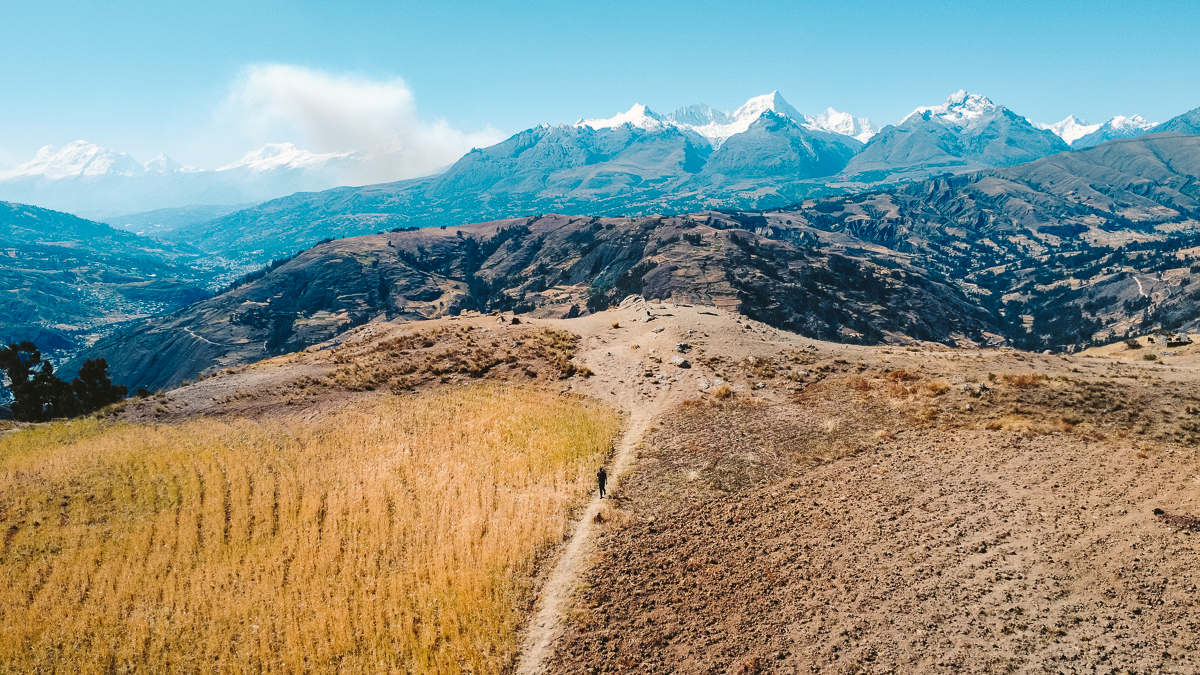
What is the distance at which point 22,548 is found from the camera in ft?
68.7

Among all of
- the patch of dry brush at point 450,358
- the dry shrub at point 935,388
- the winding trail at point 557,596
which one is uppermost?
the patch of dry brush at point 450,358

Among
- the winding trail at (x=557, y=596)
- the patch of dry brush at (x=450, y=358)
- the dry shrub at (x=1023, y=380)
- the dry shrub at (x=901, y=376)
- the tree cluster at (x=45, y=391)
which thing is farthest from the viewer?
the tree cluster at (x=45, y=391)

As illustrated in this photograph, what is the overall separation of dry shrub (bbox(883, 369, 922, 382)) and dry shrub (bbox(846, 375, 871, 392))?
1.37m

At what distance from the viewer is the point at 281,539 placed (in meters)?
22.0

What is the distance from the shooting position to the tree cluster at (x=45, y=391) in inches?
1791

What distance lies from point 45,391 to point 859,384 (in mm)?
68036

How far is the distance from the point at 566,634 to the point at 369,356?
3593cm

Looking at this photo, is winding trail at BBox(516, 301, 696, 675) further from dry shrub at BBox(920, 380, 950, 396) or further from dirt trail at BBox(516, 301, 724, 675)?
dry shrub at BBox(920, 380, 950, 396)

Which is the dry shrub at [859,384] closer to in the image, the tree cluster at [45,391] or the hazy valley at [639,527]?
the hazy valley at [639,527]

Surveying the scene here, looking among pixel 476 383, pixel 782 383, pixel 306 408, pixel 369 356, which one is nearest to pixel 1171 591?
pixel 782 383

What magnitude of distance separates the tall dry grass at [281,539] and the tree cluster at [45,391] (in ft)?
66.1

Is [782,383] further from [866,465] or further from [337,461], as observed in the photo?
[337,461]

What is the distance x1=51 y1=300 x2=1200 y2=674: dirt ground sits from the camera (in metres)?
14.7

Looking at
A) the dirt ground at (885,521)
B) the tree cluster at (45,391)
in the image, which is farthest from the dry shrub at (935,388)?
the tree cluster at (45,391)
